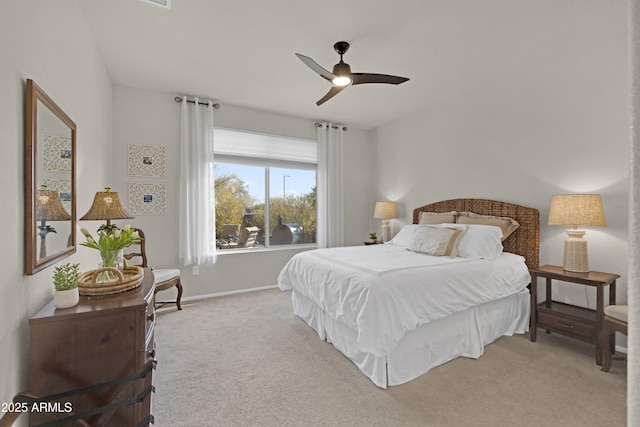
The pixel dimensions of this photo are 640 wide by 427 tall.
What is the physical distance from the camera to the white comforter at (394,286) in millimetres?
2107

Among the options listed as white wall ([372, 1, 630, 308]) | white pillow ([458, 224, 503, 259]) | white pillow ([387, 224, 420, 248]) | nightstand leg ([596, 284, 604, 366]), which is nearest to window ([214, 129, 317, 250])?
white pillow ([387, 224, 420, 248])

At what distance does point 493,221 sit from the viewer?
3447 mm

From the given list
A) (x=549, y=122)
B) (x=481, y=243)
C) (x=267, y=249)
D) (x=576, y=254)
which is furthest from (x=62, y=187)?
(x=549, y=122)

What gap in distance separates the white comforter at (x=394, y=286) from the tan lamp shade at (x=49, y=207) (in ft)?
6.22

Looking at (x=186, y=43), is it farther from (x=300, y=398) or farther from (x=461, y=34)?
(x=300, y=398)

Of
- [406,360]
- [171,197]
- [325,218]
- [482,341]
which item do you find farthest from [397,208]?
[171,197]

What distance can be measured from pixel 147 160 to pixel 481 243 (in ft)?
13.4

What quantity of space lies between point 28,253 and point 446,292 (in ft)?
8.54

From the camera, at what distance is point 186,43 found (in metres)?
2.76

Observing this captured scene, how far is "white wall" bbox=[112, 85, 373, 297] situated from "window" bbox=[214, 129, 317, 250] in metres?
0.22

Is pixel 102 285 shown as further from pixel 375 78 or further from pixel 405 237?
pixel 405 237

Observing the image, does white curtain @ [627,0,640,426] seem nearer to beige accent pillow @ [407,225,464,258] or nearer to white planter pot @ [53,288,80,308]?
white planter pot @ [53,288,80,308]

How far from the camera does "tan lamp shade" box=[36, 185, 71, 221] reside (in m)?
1.51

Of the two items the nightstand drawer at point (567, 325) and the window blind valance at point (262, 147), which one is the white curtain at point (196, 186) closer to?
the window blind valance at point (262, 147)
